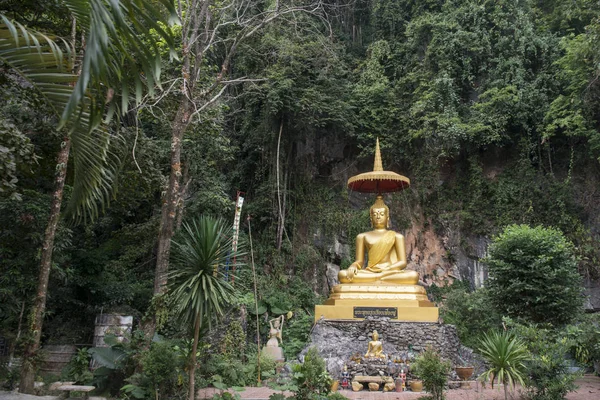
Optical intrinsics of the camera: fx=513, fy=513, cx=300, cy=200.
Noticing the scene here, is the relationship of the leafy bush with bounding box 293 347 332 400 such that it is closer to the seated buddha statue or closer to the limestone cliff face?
the seated buddha statue

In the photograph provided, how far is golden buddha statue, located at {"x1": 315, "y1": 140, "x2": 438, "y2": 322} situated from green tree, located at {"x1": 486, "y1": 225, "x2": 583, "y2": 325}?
181cm

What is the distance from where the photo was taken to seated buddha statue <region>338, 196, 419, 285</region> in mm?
10711

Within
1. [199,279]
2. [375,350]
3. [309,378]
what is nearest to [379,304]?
[375,350]

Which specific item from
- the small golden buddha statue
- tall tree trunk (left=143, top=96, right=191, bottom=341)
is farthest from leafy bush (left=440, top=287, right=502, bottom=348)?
tall tree trunk (left=143, top=96, right=191, bottom=341)

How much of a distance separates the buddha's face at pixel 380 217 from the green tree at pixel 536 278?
250cm

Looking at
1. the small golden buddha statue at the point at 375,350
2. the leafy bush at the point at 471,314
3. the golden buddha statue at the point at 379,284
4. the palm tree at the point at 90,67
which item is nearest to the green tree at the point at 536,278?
the leafy bush at the point at 471,314

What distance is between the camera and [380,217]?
11.7 m

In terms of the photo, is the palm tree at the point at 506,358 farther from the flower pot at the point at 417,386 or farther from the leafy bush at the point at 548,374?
the flower pot at the point at 417,386

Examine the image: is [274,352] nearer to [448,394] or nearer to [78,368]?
[78,368]

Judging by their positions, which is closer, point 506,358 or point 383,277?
point 506,358

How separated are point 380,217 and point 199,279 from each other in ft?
22.3

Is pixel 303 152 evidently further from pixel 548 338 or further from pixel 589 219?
pixel 548 338

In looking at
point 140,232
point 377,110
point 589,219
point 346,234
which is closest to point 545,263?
point 589,219

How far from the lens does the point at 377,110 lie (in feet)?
57.5
